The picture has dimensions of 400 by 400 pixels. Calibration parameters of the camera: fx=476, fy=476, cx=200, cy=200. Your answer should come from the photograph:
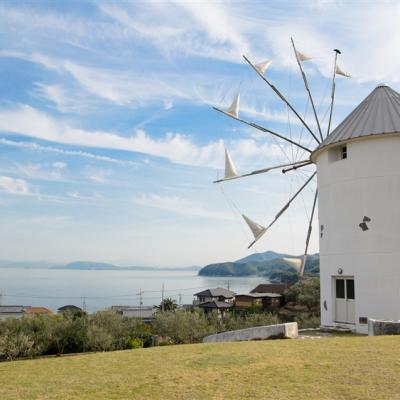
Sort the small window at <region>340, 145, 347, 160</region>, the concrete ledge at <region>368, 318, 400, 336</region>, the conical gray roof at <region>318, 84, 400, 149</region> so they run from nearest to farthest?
the concrete ledge at <region>368, 318, 400, 336</region>
the conical gray roof at <region>318, 84, 400, 149</region>
the small window at <region>340, 145, 347, 160</region>

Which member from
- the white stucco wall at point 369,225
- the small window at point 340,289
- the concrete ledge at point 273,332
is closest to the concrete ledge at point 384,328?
the white stucco wall at point 369,225

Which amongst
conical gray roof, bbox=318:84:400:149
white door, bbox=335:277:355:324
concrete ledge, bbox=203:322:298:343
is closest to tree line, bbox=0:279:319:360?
white door, bbox=335:277:355:324

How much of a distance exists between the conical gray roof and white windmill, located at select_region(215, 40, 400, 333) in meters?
0.03

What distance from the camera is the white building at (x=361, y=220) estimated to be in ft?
44.7

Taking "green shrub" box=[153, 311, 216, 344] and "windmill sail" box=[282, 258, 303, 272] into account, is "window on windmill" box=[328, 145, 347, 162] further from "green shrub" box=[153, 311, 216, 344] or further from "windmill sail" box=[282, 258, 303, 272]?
"green shrub" box=[153, 311, 216, 344]

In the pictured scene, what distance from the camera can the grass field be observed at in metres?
Answer: 6.45

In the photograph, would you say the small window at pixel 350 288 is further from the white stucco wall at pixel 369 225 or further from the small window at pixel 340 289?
the white stucco wall at pixel 369 225

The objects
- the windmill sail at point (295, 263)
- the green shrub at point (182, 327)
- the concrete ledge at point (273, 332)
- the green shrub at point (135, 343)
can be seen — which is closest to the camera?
the concrete ledge at point (273, 332)

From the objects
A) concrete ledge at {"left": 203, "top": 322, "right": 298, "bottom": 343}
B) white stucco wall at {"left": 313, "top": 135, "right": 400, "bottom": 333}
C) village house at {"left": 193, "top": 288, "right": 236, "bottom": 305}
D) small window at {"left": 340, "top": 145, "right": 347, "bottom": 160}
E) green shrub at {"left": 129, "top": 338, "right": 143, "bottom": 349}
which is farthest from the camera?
village house at {"left": 193, "top": 288, "right": 236, "bottom": 305}

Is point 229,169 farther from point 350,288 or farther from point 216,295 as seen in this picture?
point 216,295

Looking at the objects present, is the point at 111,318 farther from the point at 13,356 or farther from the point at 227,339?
the point at 227,339

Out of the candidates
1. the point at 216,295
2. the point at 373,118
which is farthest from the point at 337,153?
the point at 216,295

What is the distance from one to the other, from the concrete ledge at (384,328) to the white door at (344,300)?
2.43 m

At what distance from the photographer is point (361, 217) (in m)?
14.1
